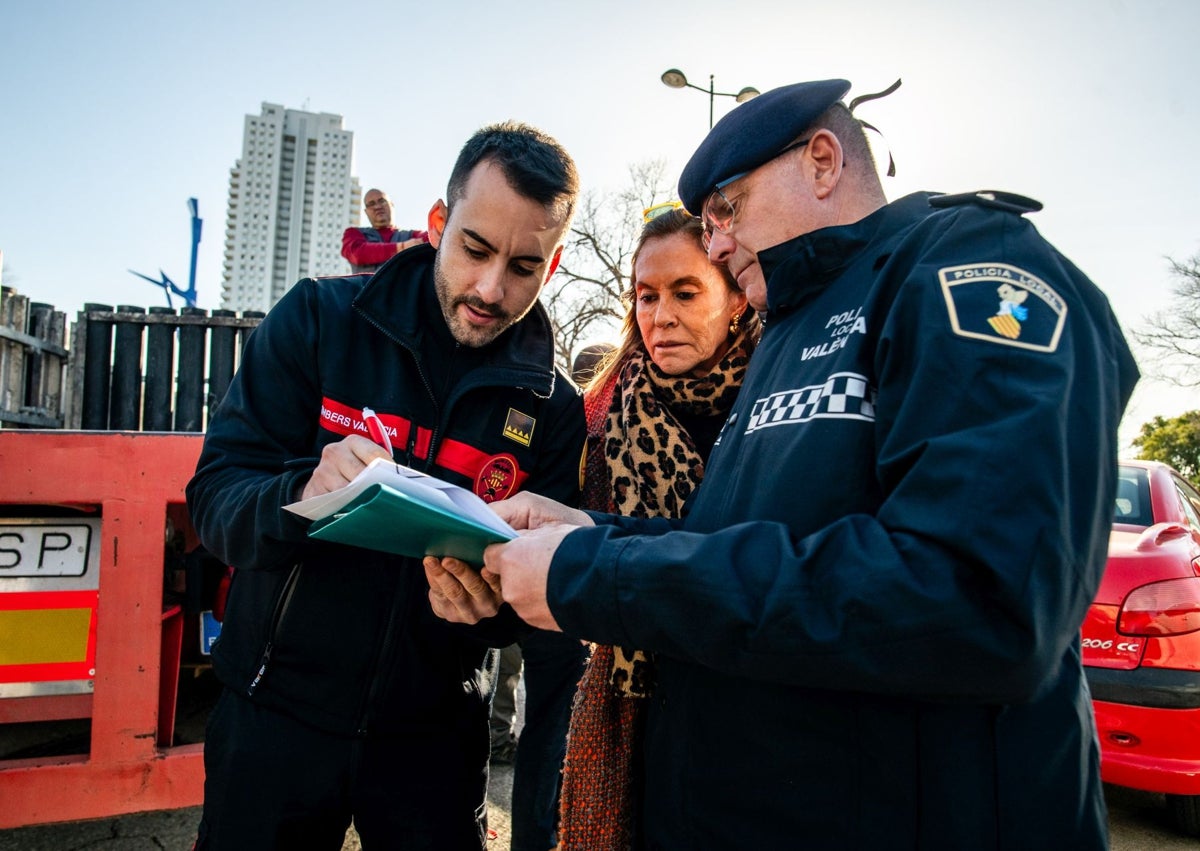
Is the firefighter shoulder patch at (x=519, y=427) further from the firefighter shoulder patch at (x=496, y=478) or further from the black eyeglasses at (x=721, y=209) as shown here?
the black eyeglasses at (x=721, y=209)

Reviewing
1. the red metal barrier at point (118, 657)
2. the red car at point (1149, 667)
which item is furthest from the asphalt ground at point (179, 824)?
the red car at point (1149, 667)

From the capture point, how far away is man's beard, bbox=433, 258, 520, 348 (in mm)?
1918

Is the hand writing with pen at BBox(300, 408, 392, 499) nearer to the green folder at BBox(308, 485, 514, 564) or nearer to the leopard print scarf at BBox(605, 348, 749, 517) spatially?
the green folder at BBox(308, 485, 514, 564)

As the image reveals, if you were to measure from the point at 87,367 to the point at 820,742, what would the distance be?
22.9 feet

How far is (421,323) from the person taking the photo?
6.24ft

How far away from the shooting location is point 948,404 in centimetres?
89

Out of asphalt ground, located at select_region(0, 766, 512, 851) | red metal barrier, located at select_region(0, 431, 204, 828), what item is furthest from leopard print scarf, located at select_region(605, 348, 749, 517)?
asphalt ground, located at select_region(0, 766, 512, 851)

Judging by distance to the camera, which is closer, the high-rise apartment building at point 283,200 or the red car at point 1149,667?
the red car at point 1149,667

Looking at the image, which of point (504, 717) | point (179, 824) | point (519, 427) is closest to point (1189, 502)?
point (504, 717)

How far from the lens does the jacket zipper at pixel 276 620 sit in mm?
1644

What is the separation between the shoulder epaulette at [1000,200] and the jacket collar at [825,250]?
0.18 m

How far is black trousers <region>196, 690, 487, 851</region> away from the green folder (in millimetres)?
660

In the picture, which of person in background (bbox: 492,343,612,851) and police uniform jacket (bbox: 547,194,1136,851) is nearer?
police uniform jacket (bbox: 547,194,1136,851)

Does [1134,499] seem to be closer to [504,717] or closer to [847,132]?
[504,717]
